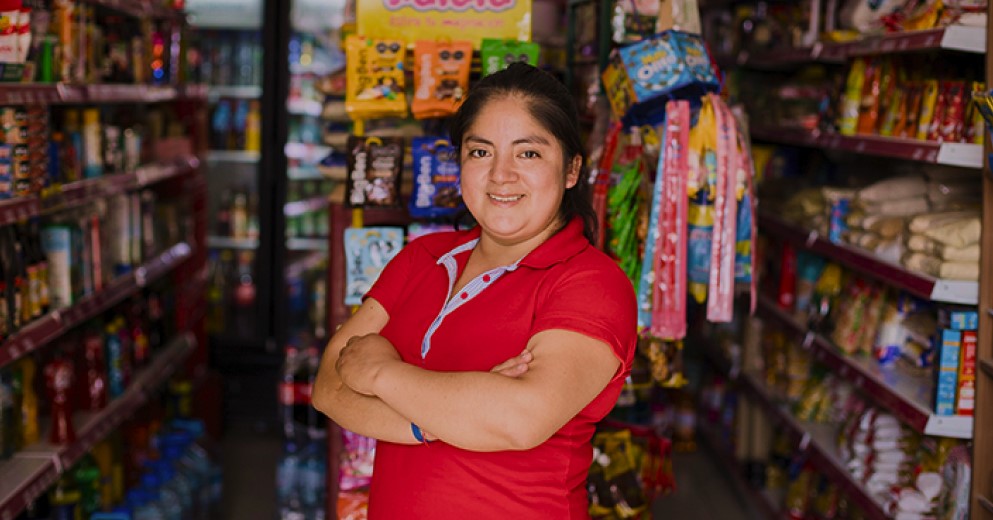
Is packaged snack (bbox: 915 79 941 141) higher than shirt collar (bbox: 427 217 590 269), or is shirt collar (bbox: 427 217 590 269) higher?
packaged snack (bbox: 915 79 941 141)

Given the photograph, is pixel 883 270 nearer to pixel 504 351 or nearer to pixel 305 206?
pixel 504 351

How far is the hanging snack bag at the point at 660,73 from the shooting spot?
3.21 meters

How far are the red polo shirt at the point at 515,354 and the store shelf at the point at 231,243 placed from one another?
15.6 feet

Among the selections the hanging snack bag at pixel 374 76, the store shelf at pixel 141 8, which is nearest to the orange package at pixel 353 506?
the hanging snack bag at pixel 374 76

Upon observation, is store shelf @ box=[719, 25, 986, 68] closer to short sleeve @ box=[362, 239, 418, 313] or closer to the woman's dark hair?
the woman's dark hair

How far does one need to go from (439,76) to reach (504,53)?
0.66 feet

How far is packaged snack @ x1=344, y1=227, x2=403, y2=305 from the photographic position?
3.31m

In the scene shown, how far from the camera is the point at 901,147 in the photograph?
11.7 ft

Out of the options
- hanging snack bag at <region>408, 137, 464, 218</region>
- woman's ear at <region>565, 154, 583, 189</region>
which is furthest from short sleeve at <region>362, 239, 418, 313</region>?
hanging snack bag at <region>408, 137, 464, 218</region>

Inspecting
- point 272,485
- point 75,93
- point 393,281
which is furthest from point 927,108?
point 272,485

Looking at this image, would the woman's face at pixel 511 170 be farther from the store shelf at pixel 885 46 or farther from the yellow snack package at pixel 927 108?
the yellow snack package at pixel 927 108

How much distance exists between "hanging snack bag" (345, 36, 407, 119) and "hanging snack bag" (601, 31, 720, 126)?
636mm

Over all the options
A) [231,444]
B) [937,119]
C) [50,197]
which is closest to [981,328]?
[937,119]

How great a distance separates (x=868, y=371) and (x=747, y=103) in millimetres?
2374
